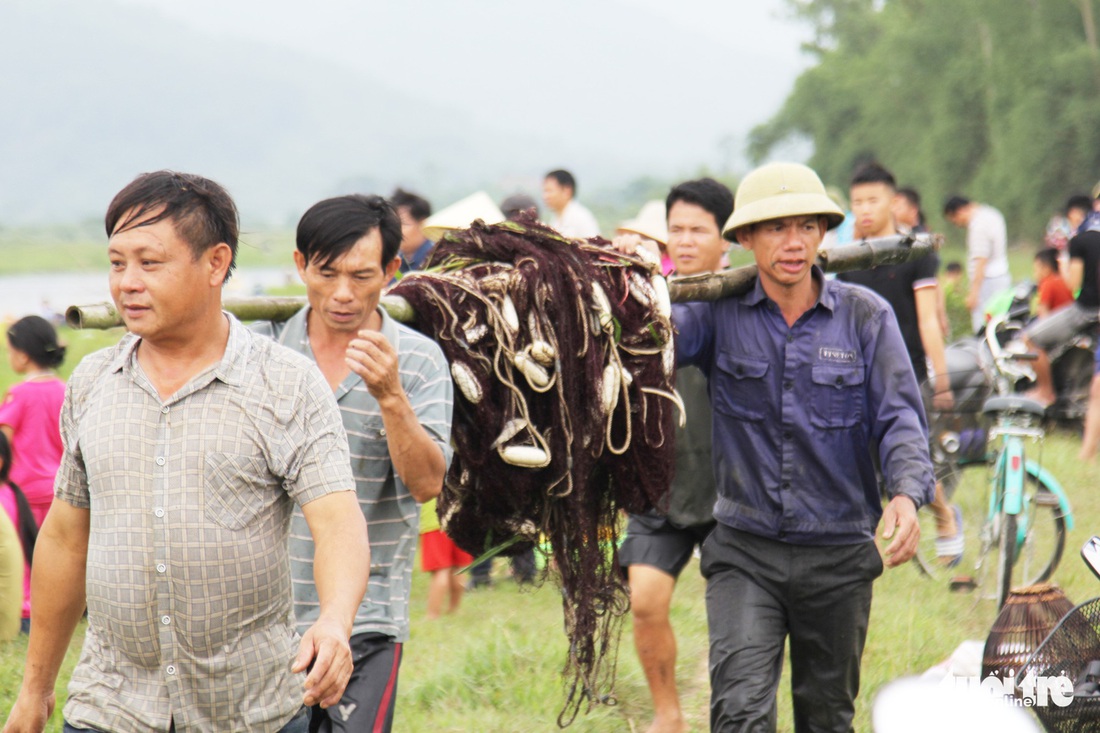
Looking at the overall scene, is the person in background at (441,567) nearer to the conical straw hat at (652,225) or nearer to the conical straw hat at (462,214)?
the conical straw hat at (462,214)

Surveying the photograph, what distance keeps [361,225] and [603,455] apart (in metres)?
1.11

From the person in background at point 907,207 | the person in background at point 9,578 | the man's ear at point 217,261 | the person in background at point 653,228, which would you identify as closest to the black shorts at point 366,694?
the man's ear at point 217,261

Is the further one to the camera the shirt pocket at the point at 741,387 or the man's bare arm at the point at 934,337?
the man's bare arm at the point at 934,337

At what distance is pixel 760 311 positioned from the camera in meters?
4.29

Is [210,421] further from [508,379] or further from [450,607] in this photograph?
[450,607]

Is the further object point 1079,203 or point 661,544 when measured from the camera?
point 1079,203

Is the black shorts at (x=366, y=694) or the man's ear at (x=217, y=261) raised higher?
the man's ear at (x=217, y=261)

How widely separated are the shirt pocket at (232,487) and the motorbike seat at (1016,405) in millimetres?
4556

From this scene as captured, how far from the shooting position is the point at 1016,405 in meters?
6.34

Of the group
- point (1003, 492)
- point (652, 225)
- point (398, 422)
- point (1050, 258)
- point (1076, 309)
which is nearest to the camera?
point (398, 422)

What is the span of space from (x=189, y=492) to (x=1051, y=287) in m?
10.7

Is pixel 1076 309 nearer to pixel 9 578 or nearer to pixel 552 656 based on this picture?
pixel 552 656

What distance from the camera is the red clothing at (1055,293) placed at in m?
11.9

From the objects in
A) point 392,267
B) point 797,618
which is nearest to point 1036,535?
point 797,618
